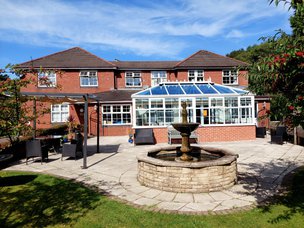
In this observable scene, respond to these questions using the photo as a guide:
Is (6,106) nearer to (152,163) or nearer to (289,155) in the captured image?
(152,163)

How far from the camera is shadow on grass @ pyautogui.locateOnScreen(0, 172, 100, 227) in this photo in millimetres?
4195

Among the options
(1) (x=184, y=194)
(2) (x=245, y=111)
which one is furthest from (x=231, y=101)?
(1) (x=184, y=194)

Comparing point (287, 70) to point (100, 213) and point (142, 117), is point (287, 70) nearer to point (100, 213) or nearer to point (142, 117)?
point (100, 213)

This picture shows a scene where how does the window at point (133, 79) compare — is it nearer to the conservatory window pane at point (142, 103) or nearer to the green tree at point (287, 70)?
the conservatory window pane at point (142, 103)

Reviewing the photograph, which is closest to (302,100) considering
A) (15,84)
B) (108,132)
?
(15,84)

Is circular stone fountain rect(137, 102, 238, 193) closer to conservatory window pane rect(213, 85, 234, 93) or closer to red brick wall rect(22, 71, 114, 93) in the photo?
conservatory window pane rect(213, 85, 234, 93)

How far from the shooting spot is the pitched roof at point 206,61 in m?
23.0

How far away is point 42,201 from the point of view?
503cm

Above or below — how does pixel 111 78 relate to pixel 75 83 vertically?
→ above

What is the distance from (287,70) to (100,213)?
4220mm

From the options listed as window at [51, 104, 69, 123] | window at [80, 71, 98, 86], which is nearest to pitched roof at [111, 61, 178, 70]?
window at [80, 71, 98, 86]

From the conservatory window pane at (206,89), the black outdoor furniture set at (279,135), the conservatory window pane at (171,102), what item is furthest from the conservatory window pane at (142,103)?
the black outdoor furniture set at (279,135)

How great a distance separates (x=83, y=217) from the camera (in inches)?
166

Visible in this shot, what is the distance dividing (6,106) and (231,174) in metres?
5.69
